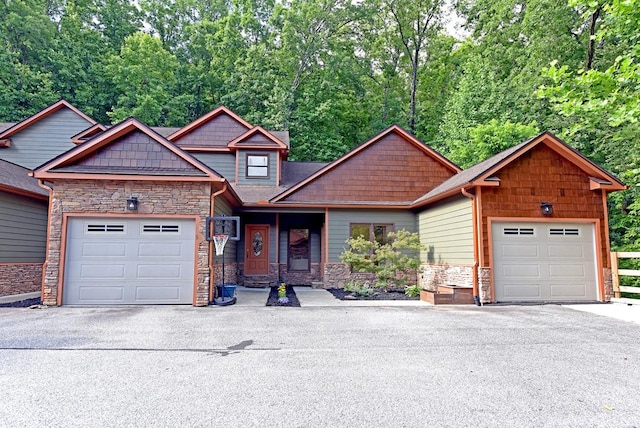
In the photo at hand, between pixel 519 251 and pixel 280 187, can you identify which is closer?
pixel 519 251

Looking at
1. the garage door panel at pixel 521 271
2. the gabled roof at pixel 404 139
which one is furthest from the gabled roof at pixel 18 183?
the garage door panel at pixel 521 271

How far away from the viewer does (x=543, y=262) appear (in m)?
10.2

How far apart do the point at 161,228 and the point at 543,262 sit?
32.0ft

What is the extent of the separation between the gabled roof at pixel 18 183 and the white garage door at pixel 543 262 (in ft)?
41.3

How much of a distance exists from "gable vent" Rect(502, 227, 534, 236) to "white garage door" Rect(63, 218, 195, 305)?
7.95 m

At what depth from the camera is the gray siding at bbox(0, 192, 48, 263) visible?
10.4 metres

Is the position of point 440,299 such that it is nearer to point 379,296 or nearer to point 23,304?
point 379,296

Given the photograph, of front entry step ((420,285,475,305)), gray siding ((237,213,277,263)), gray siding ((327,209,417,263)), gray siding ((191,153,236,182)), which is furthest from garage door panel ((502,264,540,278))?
gray siding ((191,153,236,182))

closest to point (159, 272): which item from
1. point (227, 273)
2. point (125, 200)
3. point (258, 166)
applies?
point (125, 200)

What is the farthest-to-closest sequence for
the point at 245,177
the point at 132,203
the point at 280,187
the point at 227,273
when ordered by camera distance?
the point at 245,177
the point at 280,187
the point at 227,273
the point at 132,203

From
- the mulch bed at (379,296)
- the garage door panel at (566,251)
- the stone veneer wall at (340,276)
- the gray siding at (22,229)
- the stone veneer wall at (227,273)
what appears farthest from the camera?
the stone veneer wall at (340,276)

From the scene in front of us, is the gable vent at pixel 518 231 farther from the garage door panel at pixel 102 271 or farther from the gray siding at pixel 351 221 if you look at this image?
the garage door panel at pixel 102 271

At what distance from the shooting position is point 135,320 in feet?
25.0

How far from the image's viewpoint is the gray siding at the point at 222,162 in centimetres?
1608
